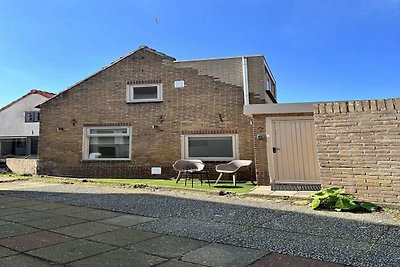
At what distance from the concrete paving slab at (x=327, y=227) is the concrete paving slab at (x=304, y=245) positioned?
0.81 ft

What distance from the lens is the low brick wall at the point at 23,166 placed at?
15100 mm

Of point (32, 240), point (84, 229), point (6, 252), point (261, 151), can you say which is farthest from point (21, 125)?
point (6, 252)

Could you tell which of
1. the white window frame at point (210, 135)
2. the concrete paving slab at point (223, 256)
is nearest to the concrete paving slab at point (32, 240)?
the concrete paving slab at point (223, 256)

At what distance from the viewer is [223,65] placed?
13078mm

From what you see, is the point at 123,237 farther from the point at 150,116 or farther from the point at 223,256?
the point at 150,116

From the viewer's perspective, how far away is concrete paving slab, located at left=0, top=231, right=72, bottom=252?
388 cm

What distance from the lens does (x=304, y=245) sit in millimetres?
3904

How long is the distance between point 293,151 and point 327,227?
409 cm

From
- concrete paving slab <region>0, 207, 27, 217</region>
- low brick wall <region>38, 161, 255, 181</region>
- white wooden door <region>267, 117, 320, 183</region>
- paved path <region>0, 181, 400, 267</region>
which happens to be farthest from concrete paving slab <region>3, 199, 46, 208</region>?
white wooden door <region>267, 117, 320, 183</region>

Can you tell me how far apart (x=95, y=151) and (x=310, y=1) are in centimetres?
1068

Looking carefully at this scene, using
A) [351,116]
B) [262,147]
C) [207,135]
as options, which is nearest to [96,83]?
[207,135]

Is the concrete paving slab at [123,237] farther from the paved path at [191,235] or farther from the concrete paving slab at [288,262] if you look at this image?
the concrete paving slab at [288,262]

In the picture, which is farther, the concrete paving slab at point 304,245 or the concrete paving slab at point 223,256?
the concrete paving slab at point 304,245

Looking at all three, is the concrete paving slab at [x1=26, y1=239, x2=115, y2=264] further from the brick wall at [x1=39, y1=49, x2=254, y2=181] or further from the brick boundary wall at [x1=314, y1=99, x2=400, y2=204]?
the brick wall at [x1=39, y1=49, x2=254, y2=181]
